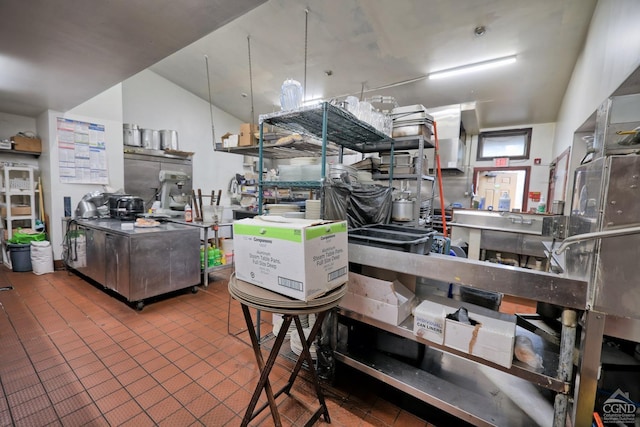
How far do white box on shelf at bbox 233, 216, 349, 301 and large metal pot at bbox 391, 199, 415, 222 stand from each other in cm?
152

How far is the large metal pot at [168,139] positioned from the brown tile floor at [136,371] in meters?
3.58

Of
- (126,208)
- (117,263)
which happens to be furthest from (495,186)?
(126,208)

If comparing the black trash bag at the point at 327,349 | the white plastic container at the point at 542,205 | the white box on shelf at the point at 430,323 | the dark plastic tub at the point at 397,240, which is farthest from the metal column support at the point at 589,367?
the white plastic container at the point at 542,205

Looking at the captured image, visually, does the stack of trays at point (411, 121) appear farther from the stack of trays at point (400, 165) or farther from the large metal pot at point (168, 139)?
the large metal pot at point (168, 139)

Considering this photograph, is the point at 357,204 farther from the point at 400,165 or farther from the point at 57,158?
the point at 57,158

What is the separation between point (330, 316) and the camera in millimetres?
1735

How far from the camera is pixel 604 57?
2180 mm

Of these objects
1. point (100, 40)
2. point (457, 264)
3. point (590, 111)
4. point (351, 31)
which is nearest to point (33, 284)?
point (100, 40)

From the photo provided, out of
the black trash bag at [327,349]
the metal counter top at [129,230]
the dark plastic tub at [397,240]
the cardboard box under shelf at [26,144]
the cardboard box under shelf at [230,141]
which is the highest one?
the cardboard box under shelf at [230,141]

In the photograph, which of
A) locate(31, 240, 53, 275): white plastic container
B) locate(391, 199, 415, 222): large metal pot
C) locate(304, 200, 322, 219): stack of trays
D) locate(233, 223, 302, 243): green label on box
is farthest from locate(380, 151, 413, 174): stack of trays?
locate(31, 240, 53, 275): white plastic container

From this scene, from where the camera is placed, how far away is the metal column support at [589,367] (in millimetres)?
1012

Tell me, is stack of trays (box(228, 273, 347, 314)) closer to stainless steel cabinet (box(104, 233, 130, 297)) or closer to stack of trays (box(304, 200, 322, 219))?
stack of trays (box(304, 200, 322, 219))

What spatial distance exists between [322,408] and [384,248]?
0.96 m

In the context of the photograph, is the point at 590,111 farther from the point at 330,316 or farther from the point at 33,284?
the point at 33,284
